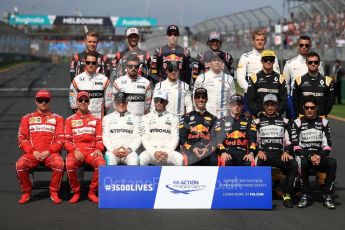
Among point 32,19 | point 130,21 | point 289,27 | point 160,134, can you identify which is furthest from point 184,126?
point 130,21

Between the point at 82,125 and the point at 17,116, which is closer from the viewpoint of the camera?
the point at 82,125

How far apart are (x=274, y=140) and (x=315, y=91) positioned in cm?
111

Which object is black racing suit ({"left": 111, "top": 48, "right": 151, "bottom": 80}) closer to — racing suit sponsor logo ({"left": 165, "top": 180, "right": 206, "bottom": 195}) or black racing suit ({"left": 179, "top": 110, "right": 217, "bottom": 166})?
black racing suit ({"left": 179, "top": 110, "right": 217, "bottom": 166})

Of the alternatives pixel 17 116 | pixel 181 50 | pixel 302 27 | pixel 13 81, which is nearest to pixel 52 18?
pixel 13 81

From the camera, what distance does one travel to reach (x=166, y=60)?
10656 mm

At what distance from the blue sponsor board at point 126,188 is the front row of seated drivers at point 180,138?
0.43 meters

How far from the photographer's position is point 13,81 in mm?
39344

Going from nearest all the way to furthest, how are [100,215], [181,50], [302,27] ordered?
1. [100,215]
2. [181,50]
3. [302,27]

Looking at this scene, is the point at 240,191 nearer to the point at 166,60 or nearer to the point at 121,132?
the point at 121,132

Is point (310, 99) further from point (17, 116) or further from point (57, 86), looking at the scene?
point (57, 86)

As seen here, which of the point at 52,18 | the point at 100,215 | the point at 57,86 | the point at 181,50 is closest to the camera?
the point at 100,215

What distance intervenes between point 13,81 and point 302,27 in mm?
16597

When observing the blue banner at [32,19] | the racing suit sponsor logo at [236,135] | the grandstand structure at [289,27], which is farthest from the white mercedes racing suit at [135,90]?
the blue banner at [32,19]

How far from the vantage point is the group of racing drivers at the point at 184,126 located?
29.9 ft
